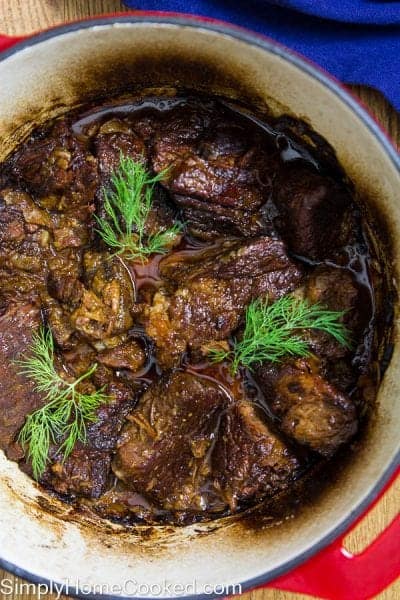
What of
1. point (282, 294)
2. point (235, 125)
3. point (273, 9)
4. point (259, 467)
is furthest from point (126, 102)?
point (259, 467)

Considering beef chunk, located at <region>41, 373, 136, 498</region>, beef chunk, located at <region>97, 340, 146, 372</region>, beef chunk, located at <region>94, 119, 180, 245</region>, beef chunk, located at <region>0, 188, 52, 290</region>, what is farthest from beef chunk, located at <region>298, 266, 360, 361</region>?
beef chunk, located at <region>0, 188, 52, 290</region>

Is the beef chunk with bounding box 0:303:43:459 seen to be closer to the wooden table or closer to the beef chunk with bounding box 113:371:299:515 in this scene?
the beef chunk with bounding box 113:371:299:515

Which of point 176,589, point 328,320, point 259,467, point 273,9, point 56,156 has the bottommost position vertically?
point 176,589

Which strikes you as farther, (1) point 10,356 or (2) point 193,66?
(1) point 10,356

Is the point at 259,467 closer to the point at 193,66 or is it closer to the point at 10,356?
the point at 10,356

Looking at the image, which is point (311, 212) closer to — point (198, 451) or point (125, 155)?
point (125, 155)

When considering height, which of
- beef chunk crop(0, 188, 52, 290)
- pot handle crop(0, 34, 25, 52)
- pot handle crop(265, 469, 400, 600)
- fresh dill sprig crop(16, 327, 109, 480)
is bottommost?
pot handle crop(265, 469, 400, 600)
